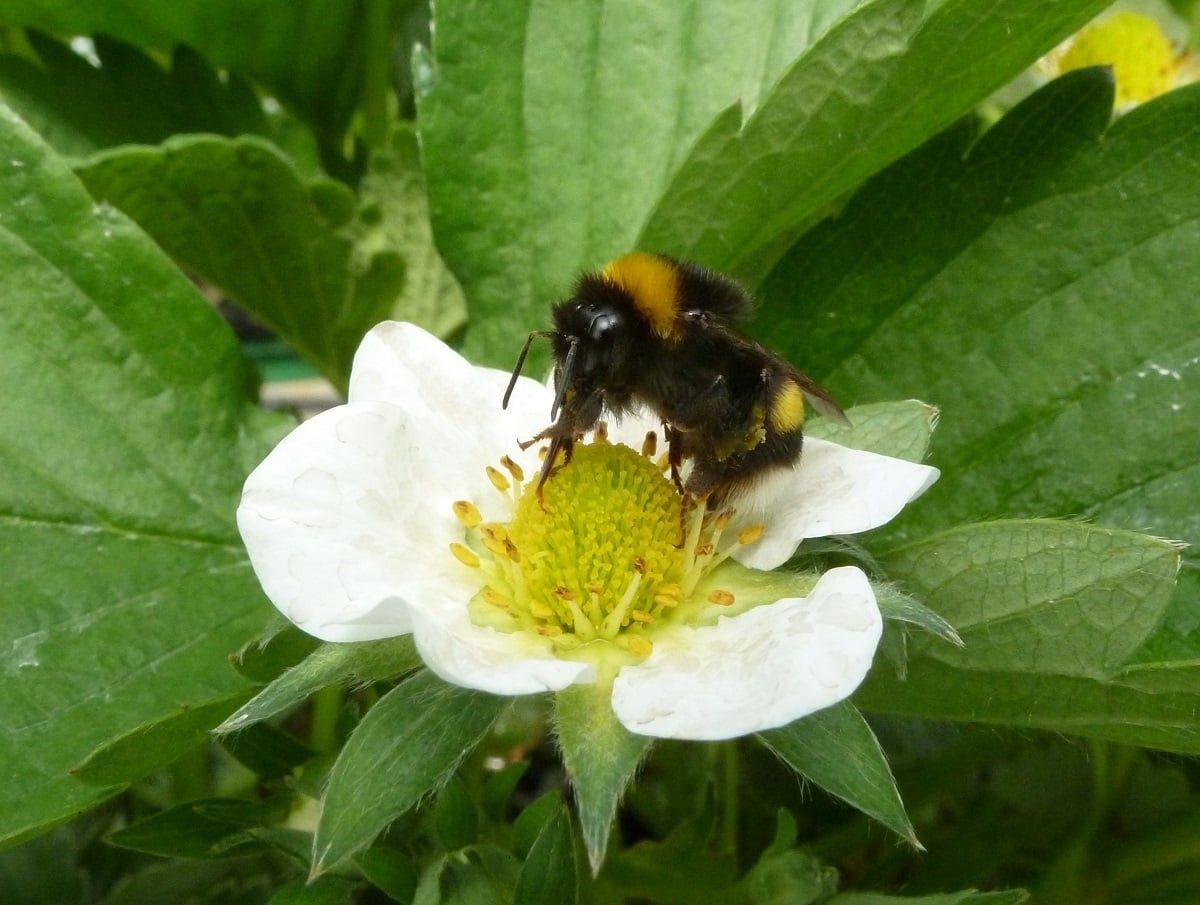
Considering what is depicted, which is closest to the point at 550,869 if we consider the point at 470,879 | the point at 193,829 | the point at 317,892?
the point at 470,879

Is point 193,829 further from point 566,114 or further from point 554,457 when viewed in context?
point 566,114

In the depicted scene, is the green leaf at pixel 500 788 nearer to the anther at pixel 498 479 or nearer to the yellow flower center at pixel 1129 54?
the anther at pixel 498 479

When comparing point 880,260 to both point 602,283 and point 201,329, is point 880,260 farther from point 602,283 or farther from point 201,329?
point 201,329

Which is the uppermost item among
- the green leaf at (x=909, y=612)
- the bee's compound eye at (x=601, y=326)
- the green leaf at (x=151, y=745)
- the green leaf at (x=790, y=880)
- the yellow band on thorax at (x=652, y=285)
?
the yellow band on thorax at (x=652, y=285)

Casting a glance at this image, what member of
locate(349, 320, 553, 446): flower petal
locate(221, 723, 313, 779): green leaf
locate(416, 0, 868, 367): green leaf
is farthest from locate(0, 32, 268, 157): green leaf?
locate(221, 723, 313, 779): green leaf

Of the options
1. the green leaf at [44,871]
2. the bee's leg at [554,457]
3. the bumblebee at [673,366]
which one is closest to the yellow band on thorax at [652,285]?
the bumblebee at [673,366]

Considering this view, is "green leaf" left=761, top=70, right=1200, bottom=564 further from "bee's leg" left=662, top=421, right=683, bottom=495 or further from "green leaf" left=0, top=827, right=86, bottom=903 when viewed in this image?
"green leaf" left=0, top=827, right=86, bottom=903

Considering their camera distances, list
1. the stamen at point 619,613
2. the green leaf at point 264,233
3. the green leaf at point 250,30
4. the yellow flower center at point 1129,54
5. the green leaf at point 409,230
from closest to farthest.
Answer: the stamen at point 619,613, the green leaf at point 264,233, the green leaf at point 250,30, the green leaf at point 409,230, the yellow flower center at point 1129,54
